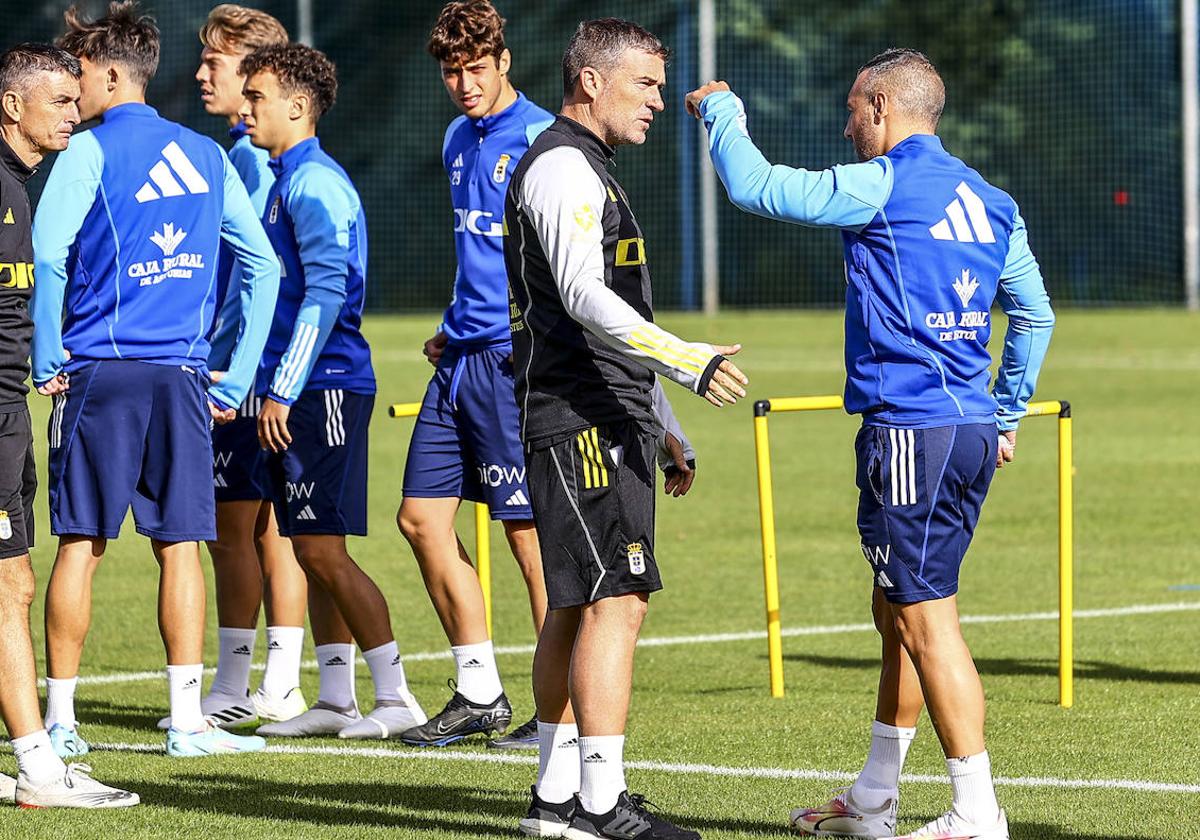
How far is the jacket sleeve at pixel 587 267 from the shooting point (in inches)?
187

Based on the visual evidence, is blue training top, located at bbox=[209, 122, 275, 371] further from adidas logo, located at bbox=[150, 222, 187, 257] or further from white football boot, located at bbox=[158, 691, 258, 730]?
white football boot, located at bbox=[158, 691, 258, 730]

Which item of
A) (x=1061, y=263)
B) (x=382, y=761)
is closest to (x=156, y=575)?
(x=382, y=761)

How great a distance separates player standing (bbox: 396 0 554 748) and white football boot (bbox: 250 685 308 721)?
0.61m

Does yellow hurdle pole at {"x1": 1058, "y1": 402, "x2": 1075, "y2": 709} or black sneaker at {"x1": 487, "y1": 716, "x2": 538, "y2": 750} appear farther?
yellow hurdle pole at {"x1": 1058, "y1": 402, "x2": 1075, "y2": 709}

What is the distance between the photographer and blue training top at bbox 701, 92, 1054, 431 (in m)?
4.91

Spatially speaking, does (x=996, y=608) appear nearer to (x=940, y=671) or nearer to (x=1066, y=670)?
(x=1066, y=670)

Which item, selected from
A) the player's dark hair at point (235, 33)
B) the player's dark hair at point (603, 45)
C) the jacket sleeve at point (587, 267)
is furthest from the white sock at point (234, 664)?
the player's dark hair at point (603, 45)

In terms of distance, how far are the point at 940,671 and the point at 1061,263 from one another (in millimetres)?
30675

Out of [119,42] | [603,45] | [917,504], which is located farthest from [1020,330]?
[119,42]

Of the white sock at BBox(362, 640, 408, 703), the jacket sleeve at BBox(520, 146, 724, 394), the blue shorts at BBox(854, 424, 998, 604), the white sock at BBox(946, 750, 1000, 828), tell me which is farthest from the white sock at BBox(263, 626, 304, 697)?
the white sock at BBox(946, 750, 1000, 828)

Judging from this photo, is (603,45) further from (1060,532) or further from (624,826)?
(1060,532)

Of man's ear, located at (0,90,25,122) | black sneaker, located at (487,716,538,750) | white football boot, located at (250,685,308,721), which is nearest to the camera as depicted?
man's ear, located at (0,90,25,122)

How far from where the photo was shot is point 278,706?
23.6ft

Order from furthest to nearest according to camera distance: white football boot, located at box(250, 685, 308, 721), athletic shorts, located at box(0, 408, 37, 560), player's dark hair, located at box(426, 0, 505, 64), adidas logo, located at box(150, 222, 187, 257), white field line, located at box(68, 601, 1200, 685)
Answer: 1. white field line, located at box(68, 601, 1200, 685)
2. white football boot, located at box(250, 685, 308, 721)
3. player's dark hair, located at box(426, 0, 505, 64)
4. adidas logo, located at box(150, 222, 187, 257)
5. athletic shorts, located at box(0, 408, 37, 560)
